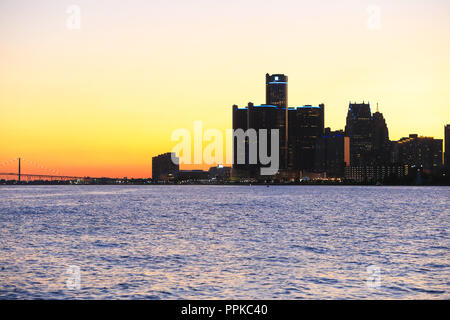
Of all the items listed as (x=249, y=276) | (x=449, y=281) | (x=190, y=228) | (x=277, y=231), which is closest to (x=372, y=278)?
(x=449, y=281)

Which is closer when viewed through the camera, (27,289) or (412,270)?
(27,289)

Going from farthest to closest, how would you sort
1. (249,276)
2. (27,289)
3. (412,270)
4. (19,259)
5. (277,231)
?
1. (277,231)
2. (19,259)
3. (412,270)
4. (249,276)
5. (27,289)

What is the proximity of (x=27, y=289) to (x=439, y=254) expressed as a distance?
27247 mm

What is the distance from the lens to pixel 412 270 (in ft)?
87.4

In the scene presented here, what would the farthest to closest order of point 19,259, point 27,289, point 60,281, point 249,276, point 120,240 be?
point 120,240
point 19,259
point 249,276
point 60,281
point 27,289

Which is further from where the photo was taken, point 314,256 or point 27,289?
point 314,256

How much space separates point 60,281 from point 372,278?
15.8 m

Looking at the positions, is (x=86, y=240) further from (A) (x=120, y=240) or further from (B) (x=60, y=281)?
(B) (x=60, y=281)

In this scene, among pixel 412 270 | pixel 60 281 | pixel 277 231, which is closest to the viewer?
pixel 60 281
